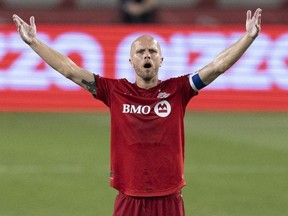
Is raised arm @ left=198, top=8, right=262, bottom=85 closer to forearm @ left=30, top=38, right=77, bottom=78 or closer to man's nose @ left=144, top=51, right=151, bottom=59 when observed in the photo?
man's nose @ left=144, top=51, right=151, bottom=59

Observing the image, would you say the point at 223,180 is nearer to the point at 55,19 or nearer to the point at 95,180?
the point at 95,180

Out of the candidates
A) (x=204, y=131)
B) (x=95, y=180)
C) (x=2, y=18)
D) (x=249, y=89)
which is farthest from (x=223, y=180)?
(x=2, y=18)

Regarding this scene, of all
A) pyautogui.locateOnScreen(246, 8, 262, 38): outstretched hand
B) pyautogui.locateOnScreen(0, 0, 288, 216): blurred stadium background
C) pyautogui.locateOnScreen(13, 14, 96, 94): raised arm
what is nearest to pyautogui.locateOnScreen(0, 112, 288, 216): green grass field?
pyautogui.locateOnScreen(0, 0, 288, 216): blurred stadium background

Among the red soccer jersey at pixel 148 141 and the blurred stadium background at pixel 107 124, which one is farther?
the blurred stadium background at pixel 107 124

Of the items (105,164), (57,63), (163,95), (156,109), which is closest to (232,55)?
(163,95)

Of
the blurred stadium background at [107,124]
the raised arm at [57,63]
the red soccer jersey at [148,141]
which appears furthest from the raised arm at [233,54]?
the blurred stadium background at [107,124]

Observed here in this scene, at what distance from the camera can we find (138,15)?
19.4 m

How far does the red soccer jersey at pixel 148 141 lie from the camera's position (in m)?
7.67

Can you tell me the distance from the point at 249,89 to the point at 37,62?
3919mm

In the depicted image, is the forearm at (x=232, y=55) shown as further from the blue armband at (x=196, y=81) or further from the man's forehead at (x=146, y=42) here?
the man's forehead at (x=146, y=42)

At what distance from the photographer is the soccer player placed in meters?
7.67

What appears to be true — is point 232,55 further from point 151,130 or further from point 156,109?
point 151,130

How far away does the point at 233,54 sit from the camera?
7754mm

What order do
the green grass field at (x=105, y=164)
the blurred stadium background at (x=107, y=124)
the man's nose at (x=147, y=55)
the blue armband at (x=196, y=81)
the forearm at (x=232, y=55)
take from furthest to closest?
the blurred stadium background at (x=107, y=124)
the green grass field at (x=105, y=164)
the blue armband at (x=196, y=81)
the forearm at (x=232, y=55)
the man's nose at (x=147, y=55)
